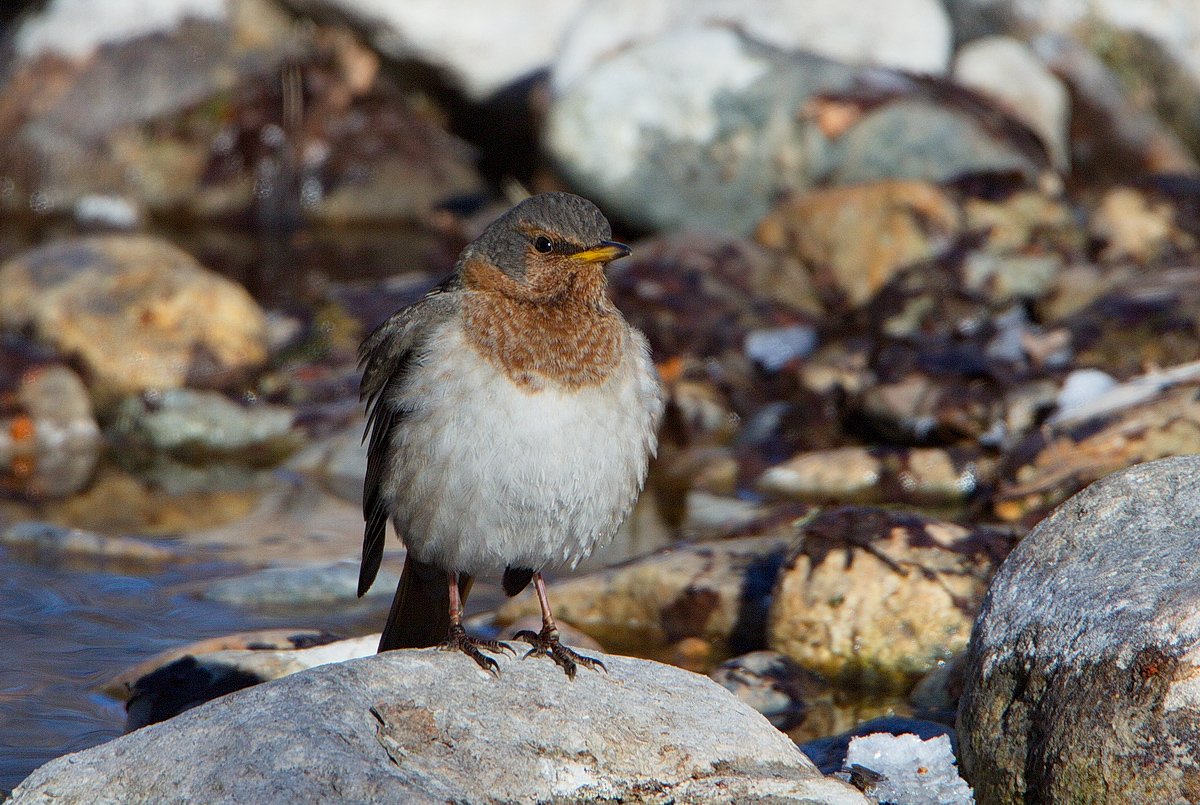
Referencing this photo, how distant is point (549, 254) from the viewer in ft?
15.6

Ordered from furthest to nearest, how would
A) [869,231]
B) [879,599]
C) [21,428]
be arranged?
[869,231]
[21,428]
[879,599]

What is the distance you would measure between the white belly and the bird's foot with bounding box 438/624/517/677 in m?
0.27

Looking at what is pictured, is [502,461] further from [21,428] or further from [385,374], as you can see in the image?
[21,428]

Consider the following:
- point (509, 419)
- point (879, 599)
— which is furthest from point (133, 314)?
point (509, 419)

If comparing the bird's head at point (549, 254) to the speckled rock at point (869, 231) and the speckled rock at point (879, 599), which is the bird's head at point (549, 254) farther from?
the speckled rock at point (869, 231)

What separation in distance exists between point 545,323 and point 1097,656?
6.55ft

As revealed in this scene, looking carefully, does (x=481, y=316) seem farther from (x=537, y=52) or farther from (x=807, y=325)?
(x=537, y=52)

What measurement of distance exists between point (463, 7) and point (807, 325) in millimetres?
6875

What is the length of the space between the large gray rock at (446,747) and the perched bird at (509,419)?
28 cm

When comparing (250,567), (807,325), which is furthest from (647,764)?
(807,325)

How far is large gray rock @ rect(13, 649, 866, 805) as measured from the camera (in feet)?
11.3

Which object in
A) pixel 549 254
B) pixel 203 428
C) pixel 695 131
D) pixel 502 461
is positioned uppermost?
pixel 549 254

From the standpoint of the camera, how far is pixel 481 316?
4.57 metres

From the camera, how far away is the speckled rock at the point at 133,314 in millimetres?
9672
